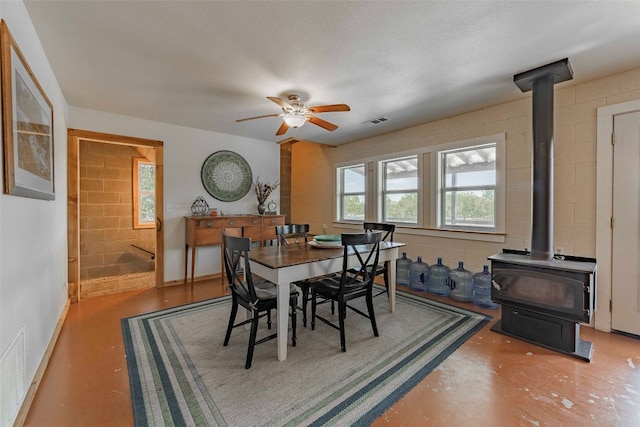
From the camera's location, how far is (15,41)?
1.52 metres

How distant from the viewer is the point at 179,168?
4.15 meters

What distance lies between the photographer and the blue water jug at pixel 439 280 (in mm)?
3596

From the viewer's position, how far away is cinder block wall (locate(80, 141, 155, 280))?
4.60 m

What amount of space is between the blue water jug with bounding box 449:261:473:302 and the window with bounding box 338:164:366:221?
1941 millimetres

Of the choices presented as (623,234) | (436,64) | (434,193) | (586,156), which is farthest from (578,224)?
(436,64)

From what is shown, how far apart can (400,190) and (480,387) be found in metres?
3.00

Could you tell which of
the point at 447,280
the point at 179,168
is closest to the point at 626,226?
the point at 447,280

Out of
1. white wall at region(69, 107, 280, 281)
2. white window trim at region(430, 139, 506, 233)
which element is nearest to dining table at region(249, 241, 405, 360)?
white window trim at region(430, 139, 506, 233)

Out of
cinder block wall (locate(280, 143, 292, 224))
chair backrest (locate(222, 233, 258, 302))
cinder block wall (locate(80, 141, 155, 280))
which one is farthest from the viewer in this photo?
cinder block wall (locate(280, 143, 292, 224))

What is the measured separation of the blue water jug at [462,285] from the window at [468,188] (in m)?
0.59

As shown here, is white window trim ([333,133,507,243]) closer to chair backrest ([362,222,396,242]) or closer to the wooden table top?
chair backrest ([362,222,396,242])

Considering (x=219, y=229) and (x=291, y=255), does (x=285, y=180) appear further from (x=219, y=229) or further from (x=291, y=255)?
(x=291, y=255)

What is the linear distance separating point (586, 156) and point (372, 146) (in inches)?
106

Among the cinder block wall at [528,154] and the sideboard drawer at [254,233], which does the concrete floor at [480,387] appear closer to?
the cinder block wall at [528,154]
